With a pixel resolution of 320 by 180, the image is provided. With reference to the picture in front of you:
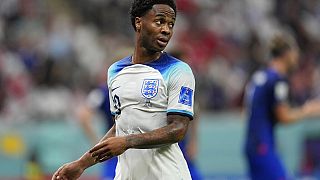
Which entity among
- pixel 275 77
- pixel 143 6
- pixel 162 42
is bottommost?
pixel 275 77

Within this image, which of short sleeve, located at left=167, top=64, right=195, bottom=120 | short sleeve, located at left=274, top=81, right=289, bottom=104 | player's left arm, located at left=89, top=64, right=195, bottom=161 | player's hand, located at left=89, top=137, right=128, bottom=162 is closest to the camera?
player's hand, located at left=89, top=137, right=128, bottom=162

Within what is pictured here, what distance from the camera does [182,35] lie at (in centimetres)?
1805

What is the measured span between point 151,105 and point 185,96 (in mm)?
231

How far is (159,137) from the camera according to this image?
5551mm

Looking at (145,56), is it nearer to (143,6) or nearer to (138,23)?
(138,23)

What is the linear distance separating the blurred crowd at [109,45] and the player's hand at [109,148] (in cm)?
967

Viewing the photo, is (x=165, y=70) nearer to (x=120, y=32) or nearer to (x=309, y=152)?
(x=309, y=152)

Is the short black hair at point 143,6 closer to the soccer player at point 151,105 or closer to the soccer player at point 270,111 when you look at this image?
the soccer player at point 151,105

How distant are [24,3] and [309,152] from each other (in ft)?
22.0

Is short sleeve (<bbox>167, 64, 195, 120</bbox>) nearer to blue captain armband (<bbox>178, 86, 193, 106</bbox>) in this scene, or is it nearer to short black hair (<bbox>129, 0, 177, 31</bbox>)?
blue captain armband (<bbox>178, 86, 193, 106</bbox>)

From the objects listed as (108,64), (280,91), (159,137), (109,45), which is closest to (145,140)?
(159,137)

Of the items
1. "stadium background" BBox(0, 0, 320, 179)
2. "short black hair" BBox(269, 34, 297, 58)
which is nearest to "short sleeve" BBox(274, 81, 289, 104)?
"short black hair" BBox(269, 34, 297, 58)

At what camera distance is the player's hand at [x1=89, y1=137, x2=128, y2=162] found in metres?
5.39

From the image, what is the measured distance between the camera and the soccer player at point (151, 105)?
558 cm
